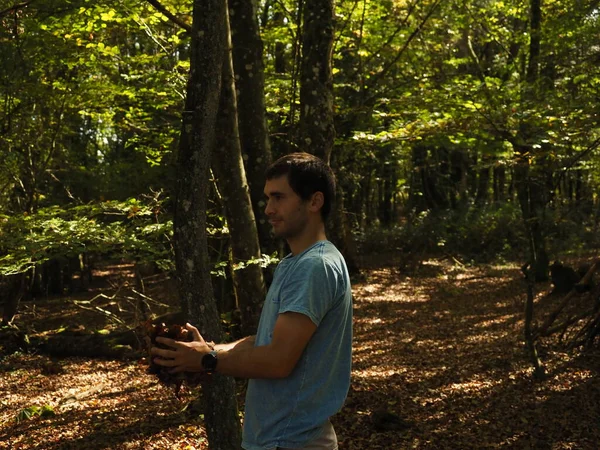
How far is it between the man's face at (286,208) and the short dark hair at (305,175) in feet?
0.07

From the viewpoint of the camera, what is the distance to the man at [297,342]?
7.16ft

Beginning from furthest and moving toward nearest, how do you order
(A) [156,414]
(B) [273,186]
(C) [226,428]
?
1. (A) [156,414]
2. (C) [226,428]
3. (B) [273,186]

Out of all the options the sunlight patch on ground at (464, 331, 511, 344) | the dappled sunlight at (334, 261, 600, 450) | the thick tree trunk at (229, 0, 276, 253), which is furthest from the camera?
the sunlight patch on ground at (464, 331, 511, 344)

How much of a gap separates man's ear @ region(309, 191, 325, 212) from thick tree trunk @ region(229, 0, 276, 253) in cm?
445

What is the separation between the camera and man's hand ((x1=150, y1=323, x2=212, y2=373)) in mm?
2264

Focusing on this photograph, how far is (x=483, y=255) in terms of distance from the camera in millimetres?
21656

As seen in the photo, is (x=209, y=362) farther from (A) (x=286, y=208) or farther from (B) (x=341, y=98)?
(B) (x=341, y=98)

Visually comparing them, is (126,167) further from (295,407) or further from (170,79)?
(295,407)

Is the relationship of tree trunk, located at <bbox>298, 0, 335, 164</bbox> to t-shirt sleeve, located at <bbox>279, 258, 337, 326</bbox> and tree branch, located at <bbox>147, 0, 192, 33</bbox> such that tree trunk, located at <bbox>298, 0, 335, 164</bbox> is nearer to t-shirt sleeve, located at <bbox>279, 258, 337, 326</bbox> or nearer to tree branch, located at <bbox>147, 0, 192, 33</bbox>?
tree branch, located at <bbox>147, 0, 192, 33</bbox>

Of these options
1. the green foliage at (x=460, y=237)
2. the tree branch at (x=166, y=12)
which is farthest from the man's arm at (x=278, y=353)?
the green foliage at (x=460, y=237)

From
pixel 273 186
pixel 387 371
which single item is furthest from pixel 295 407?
pixel 387 371

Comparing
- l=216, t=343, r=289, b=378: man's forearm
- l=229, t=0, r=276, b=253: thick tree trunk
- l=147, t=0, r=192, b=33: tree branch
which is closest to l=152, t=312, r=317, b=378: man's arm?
l=216, t=343, r=289, b=378: man's forearm

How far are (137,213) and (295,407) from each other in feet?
19.7

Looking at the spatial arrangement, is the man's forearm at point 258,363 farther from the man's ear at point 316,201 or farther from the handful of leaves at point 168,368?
the man's ear at point 316,201
